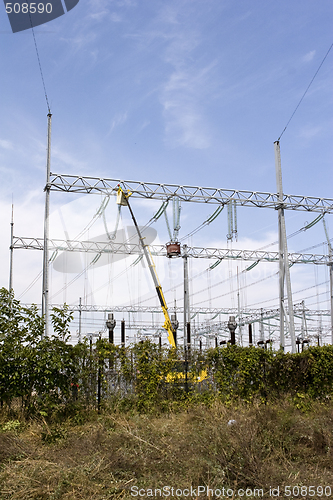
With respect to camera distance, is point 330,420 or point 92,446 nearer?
point 92,446

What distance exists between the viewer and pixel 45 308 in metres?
13.8

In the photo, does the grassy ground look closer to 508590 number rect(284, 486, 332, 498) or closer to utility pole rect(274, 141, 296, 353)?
508590 number rect(284, 486, 332, 498)

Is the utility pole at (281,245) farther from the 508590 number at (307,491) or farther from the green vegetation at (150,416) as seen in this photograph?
the 508590 number at (307,491)

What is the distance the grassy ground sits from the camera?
585 cm

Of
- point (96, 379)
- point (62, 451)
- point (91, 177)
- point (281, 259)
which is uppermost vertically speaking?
point (91, 177)

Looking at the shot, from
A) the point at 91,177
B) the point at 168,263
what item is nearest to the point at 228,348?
the point at 91,177

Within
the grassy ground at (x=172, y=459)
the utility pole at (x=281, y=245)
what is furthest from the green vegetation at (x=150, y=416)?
the utility pole at (x=281, y=245)

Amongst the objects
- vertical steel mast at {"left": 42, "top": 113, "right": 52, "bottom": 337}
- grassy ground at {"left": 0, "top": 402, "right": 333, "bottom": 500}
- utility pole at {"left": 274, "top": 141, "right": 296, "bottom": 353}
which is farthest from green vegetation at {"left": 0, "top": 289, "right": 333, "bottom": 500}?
utility pole at {"left": 274, "top": 141, "right": 296, "bottom": 353}

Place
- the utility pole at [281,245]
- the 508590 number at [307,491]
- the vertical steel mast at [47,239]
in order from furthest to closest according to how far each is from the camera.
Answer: the utility pole at [281,245] → the vertical steel mast at [47,239] → the 508590 number at [307,491]

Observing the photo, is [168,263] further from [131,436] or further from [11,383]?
[131,436]

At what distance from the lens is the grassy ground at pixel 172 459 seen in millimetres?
5852

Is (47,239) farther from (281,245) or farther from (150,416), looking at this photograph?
(281,245)

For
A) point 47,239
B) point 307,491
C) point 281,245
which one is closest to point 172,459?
point 307,491

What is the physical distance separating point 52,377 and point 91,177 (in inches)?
354
